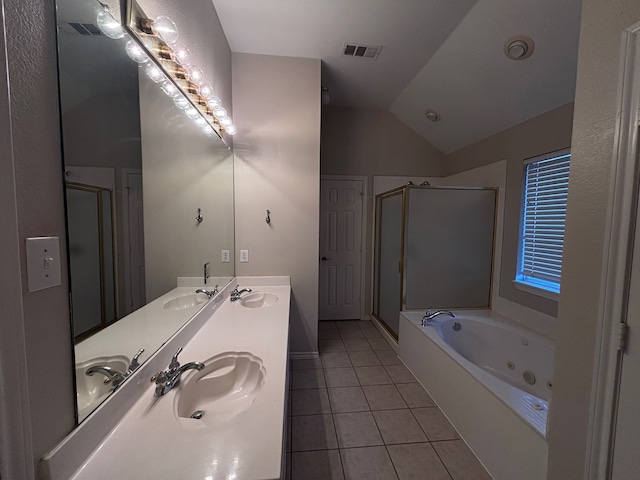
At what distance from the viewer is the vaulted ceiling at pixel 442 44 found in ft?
5.19

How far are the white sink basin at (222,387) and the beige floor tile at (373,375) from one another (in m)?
1.34

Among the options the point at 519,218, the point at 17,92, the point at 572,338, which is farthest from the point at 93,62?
the point at 519,218

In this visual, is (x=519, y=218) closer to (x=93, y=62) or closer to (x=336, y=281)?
(x=336, y=281)

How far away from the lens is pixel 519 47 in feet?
5.47

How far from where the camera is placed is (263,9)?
5.62ft

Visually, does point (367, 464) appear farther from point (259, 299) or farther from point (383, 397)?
point (259, 299)

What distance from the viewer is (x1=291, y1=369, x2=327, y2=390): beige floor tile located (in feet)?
6.60

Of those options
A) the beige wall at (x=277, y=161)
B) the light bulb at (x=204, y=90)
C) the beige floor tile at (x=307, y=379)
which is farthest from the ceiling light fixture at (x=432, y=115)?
the beige floor tile at (x=307, y=379)

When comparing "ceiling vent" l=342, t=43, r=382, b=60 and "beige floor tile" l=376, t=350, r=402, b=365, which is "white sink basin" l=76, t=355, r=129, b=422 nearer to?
"beige floor tile" l=376, t=350, r=402, b=365

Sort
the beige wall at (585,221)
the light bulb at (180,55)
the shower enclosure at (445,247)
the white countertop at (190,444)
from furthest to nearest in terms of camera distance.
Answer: the shower enclosure at (445,247), the light bulb at (180,55), the beige wall at (585,221), the white countertop at (190,444)

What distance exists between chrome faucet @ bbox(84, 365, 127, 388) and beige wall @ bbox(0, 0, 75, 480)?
104 millimetres

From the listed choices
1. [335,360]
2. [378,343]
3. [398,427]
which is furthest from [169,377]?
[378,343]

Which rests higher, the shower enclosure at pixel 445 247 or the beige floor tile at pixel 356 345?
the shower enclosure at pixel 445 247

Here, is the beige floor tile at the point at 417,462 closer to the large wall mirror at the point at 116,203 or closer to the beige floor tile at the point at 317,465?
the beige floor tile at the point at 317,465
